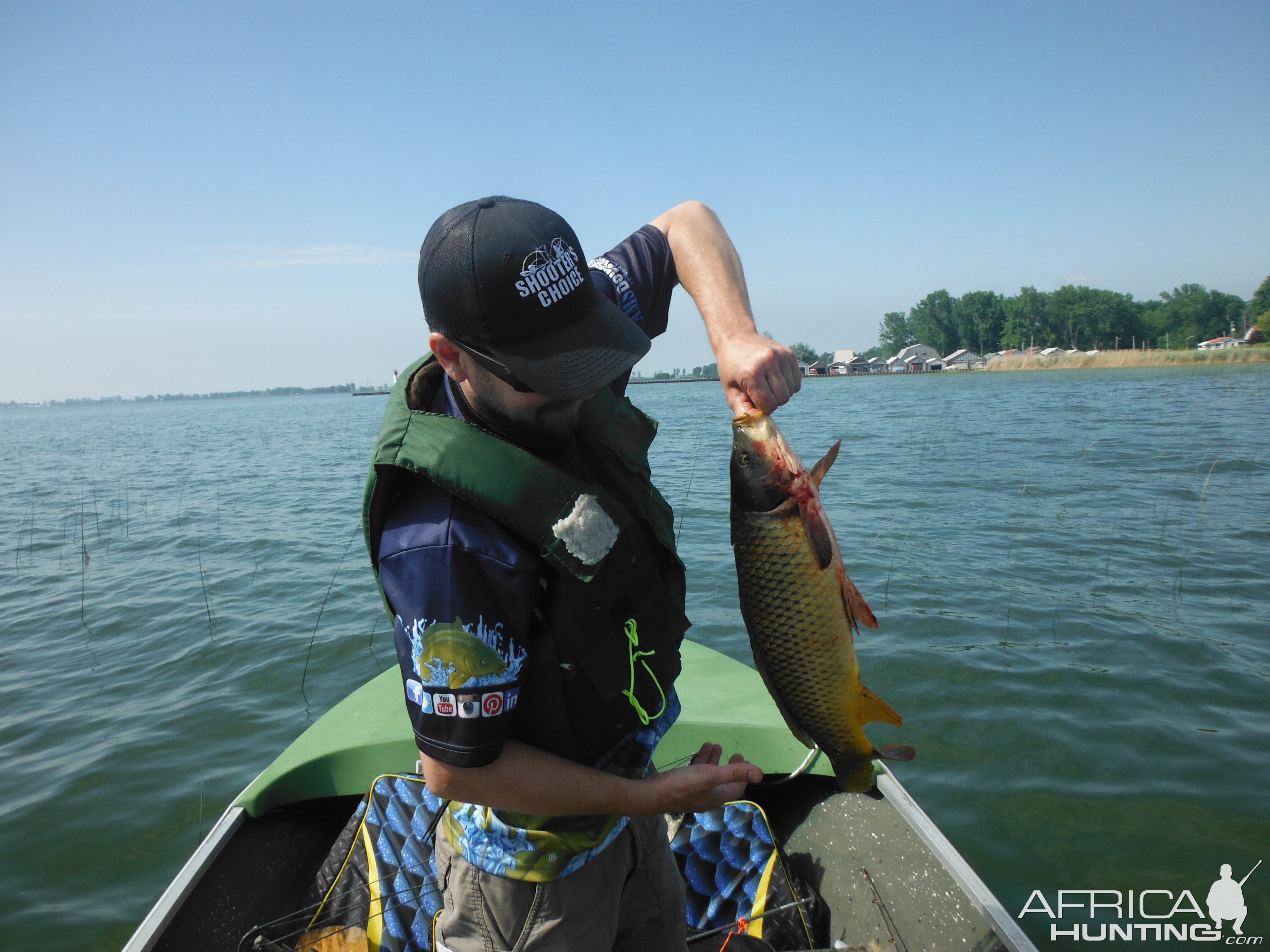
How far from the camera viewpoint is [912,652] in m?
7.07

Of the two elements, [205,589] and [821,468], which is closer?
[821,468]

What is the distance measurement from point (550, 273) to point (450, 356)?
12.7 inches

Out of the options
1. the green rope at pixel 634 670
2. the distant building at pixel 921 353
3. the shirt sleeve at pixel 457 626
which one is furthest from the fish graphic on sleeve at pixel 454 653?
the distant building at pixel 921 353

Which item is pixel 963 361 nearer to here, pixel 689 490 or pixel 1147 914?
pixel 689 490

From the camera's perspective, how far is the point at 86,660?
827 centimetres

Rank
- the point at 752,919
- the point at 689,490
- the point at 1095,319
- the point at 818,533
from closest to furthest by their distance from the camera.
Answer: the point at 818,533 < the point at 752,919 < the point at 689,490 < the point at 1095,319

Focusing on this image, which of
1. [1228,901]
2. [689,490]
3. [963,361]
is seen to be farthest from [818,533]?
[963,361]

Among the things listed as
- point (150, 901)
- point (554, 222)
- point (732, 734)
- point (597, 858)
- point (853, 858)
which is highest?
point (554, 222)

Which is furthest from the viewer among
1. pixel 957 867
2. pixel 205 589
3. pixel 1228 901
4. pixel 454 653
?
pixel 205 589

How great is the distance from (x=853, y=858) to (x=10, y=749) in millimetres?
7292

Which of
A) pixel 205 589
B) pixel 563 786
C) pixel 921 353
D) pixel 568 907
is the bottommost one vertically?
pixel 205 589

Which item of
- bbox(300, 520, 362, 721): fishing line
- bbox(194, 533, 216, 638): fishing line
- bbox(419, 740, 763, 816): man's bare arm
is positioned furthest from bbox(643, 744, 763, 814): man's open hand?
bbox(194, 533, 216, 638): fishing line

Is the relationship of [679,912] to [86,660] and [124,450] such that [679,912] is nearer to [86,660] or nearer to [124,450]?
[86,660]

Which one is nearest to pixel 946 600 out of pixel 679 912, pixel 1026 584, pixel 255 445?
pixel 1026 584
